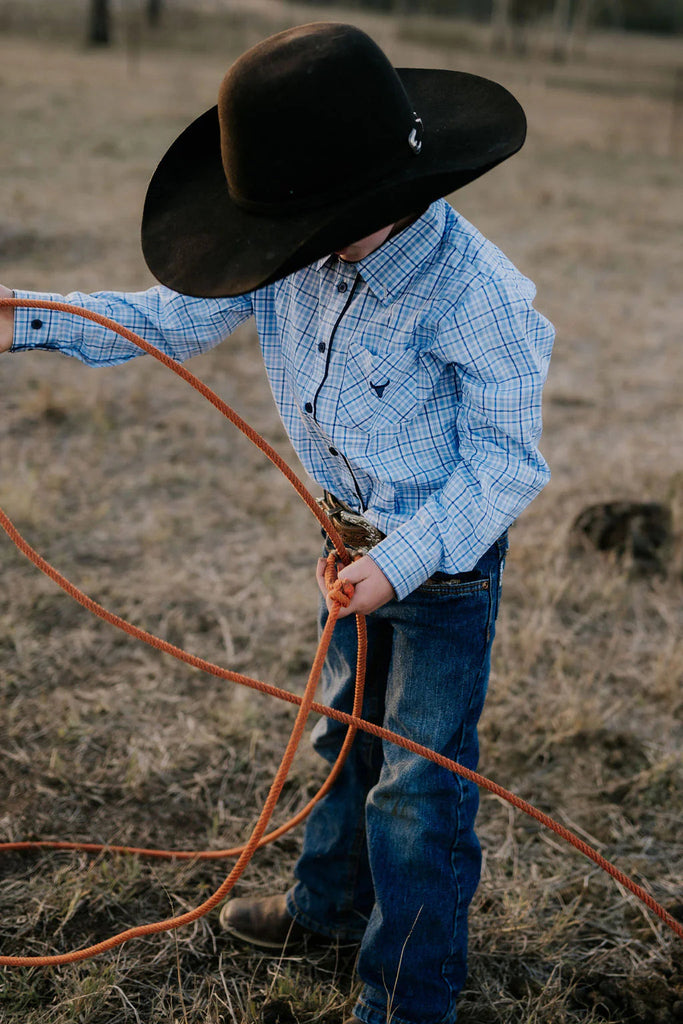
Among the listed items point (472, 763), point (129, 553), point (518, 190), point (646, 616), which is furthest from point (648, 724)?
point (518, 190)

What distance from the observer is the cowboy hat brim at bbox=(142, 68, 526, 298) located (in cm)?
131

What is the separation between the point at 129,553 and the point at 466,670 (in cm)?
193

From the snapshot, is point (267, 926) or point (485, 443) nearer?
point (485, 443)

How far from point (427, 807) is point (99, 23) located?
929 inches

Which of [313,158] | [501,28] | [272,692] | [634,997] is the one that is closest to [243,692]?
[272,692]

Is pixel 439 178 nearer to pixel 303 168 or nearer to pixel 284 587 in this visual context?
pixel 303 168

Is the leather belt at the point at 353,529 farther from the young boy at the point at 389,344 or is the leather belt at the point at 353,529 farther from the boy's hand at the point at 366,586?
the boy's hand at the point at 366,586

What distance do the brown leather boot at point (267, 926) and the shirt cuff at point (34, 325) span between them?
1.18 metres

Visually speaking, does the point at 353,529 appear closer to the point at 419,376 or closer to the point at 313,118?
the point at 419,376

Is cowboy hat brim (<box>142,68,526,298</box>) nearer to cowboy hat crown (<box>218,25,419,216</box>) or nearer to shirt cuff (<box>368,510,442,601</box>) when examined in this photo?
cowboy hat crown (<box>218,25,419,216</box>)

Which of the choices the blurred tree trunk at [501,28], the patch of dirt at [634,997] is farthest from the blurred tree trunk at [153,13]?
the patch of dirt at [634,997]

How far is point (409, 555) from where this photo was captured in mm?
1460

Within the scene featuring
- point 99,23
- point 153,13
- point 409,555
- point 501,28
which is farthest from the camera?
point 501,28

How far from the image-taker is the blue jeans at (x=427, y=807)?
1630 mm
